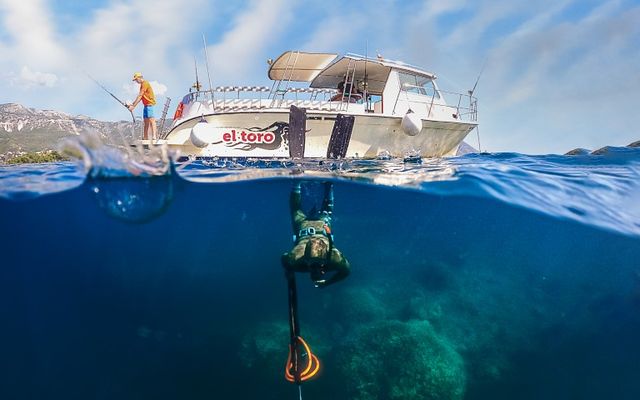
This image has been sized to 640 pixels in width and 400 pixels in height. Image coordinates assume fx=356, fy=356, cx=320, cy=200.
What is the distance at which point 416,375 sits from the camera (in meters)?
7.26

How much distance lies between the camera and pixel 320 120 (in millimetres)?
14469

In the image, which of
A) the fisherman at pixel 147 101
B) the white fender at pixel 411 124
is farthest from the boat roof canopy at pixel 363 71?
the fisherman at pixel 147 101

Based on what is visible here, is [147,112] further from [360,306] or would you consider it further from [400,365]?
[400,365]

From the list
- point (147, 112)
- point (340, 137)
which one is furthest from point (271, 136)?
point (147, 112)

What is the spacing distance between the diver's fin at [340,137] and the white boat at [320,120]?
0.04m

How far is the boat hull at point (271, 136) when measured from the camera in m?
13.9

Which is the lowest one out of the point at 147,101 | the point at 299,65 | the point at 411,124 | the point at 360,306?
the point at 360,306

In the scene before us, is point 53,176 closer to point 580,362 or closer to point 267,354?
point 267,354

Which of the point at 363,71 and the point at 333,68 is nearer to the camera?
the point at 333,68

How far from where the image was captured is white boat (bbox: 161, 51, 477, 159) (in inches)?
552

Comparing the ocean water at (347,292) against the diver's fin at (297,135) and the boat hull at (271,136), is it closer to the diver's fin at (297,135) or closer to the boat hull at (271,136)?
the boat hull at (271,136)

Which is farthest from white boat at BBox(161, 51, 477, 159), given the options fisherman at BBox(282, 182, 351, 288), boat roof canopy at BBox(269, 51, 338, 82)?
fisherman at BBox(282, 182, 351, 288)

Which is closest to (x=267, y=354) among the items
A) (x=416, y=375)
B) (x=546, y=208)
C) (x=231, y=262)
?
(x=416, y=375)

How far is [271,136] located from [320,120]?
2102 mm
